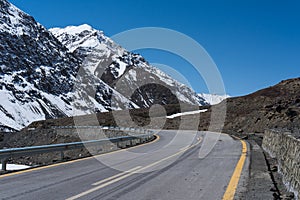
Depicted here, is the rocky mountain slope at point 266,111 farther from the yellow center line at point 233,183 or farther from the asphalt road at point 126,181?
the asphalt road at point 126,181

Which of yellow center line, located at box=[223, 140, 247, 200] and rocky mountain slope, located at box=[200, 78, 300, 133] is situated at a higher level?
rocky mountain slope, located at box=[200, 78, 300, 133]

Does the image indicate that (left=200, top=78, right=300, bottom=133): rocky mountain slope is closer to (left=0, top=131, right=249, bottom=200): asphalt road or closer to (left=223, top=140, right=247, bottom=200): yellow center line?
(left=223, top=140, right=247, bottom=200): yellow center line

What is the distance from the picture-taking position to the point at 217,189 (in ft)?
25.7

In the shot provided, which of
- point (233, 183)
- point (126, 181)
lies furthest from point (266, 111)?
point (126, 181)

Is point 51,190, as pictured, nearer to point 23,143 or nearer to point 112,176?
point 112,176

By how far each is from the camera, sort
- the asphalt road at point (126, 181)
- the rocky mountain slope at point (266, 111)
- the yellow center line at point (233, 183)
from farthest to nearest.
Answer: the rocky mountain slope at point (266, 111), the asphalt road at point (126, 181), the yellow center line at point (233, 183)

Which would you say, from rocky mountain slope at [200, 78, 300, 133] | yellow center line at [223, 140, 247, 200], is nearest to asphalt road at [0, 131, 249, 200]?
yellow center line at [223, 140, 247, 200]

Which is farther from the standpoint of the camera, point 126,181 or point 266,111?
point 266,111

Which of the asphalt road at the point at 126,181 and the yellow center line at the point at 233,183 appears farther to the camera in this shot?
the asphalt road at the point at 126,181

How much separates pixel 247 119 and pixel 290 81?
27.4 metres

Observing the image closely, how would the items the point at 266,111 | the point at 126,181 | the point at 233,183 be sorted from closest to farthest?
the point at 233,183 < the point at 126,181 < the point at 266,111

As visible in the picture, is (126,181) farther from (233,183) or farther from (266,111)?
(266,111)

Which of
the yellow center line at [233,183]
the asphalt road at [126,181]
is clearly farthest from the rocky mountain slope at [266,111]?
the asphalt road at [126,181]

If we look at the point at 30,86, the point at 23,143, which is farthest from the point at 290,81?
the point at 30,86
